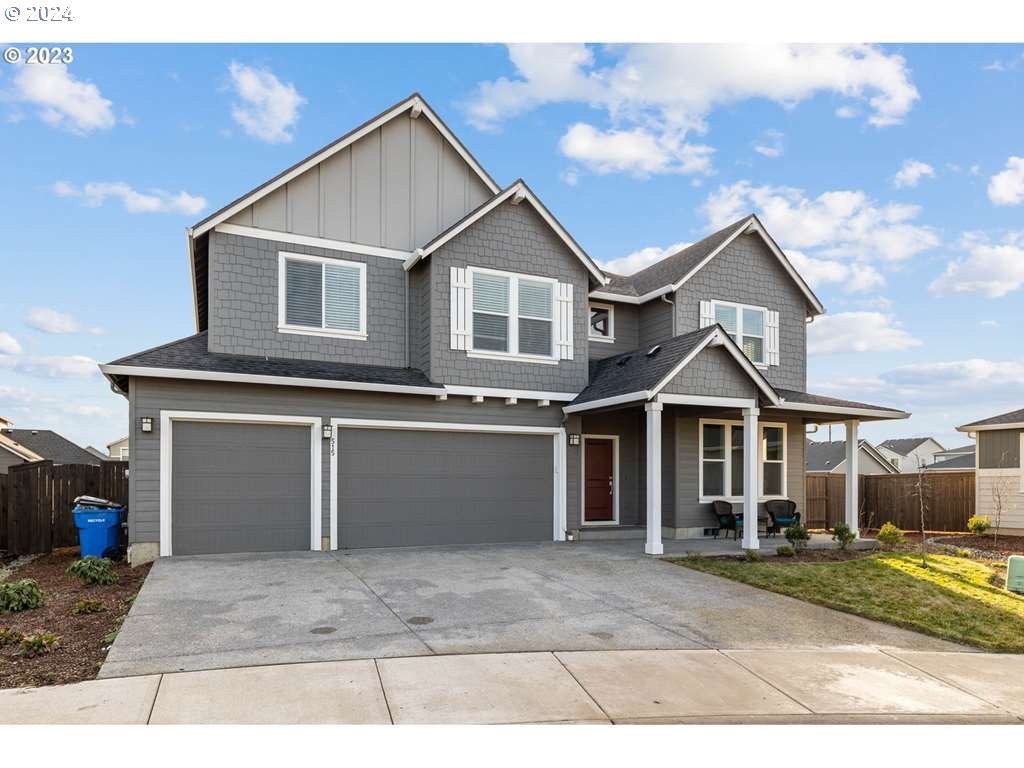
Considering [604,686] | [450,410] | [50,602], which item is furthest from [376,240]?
[604,686]

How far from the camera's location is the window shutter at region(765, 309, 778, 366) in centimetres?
1641

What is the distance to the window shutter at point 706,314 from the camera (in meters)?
15.6

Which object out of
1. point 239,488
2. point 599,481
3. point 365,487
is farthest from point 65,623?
point 599,481

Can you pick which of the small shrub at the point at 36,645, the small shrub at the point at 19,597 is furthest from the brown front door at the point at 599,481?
the small shrub at the point at 36,645

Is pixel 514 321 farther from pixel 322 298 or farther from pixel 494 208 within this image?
pixel 322 298

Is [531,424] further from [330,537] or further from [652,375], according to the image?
[330,537]

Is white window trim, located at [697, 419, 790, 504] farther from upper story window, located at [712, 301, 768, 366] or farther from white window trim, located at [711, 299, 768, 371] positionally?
upper story window, located at [712, 301, 768, 366]

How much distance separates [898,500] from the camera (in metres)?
20.2

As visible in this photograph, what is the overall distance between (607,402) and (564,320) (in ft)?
7.59

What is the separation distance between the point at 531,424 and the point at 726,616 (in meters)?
6.74

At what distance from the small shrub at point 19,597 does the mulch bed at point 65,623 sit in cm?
8

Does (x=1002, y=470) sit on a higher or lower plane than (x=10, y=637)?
higher

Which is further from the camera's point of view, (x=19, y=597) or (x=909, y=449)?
(x=909, y=449)

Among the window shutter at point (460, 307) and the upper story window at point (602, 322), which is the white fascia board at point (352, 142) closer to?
the window shutter at point (460, 307)
